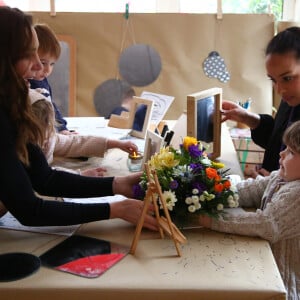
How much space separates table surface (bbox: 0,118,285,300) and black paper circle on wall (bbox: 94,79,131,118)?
2217 mm

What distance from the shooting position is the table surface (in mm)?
940

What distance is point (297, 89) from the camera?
5.45ft

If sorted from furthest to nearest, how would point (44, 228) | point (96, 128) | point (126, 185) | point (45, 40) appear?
1. point (96, 128)
2. point (45, 40)
3. point (126, 185)
4. point (44, 228)

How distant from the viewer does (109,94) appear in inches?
131

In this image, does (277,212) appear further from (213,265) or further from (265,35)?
(265,35)

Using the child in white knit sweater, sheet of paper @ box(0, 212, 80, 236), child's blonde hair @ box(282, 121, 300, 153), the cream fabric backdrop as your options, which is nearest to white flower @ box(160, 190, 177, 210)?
the child in white knit sweater

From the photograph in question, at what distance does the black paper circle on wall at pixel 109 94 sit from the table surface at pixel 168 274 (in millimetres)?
2217

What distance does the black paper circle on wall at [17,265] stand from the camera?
99cm

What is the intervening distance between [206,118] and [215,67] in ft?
4.82

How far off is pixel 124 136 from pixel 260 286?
1.40 meters

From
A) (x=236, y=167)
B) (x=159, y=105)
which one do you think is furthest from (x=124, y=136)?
(x=236, y=167)

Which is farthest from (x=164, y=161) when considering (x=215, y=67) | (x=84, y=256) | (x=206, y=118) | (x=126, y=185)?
(x=215, y=67)

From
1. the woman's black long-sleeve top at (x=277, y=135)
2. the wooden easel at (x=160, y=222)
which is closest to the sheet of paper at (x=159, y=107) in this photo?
the woman's black long-sleeve top at (x=277, y=135)

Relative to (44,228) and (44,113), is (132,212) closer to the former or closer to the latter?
(44,228)
